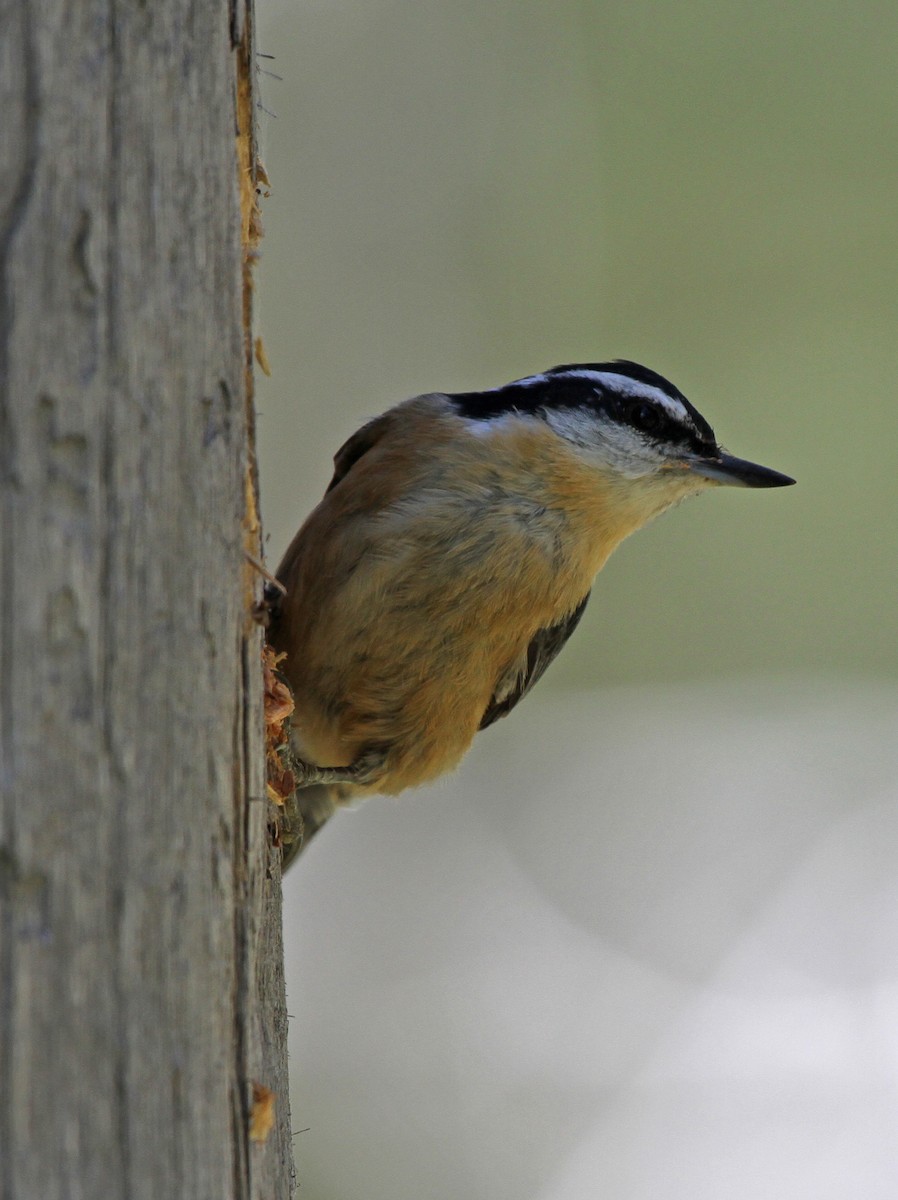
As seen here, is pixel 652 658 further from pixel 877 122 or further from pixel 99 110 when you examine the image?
pixel 99 110

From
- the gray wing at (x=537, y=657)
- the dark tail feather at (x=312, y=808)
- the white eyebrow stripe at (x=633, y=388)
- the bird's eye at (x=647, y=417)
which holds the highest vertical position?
the white eyebrow stripe at (x=633, y=388)

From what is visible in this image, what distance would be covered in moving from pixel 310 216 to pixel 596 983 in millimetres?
4071

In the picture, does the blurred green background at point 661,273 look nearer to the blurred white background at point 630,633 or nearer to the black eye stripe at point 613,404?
the blurred white background at point 630,633

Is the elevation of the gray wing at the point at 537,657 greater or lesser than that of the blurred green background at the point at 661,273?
lesser

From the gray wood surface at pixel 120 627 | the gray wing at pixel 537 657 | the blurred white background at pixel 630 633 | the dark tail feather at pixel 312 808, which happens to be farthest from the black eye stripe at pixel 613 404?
the blurred white background at pixel 630 633

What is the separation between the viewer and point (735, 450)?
611 cm

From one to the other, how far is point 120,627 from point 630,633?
552 centimetres

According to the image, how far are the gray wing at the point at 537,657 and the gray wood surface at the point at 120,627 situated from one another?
5.79 feet

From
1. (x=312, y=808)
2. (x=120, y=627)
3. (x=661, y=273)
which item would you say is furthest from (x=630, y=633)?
(x=120, y=627)

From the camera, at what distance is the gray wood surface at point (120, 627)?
1166 millimetres

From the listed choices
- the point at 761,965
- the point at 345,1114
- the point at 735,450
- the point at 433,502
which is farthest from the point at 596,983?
the point at 433,502

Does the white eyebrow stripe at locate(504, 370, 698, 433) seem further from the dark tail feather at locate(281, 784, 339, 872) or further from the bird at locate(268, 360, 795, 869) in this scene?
the dark tail feather at locate(281, 784, 339, 872)

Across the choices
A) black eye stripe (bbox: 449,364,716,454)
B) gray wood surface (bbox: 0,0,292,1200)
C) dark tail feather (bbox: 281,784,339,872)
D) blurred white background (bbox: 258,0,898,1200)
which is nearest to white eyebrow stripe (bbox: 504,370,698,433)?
black eye stripe (bbox: 449,364,716,454)

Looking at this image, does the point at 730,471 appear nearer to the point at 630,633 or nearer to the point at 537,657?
the point at 537,657
